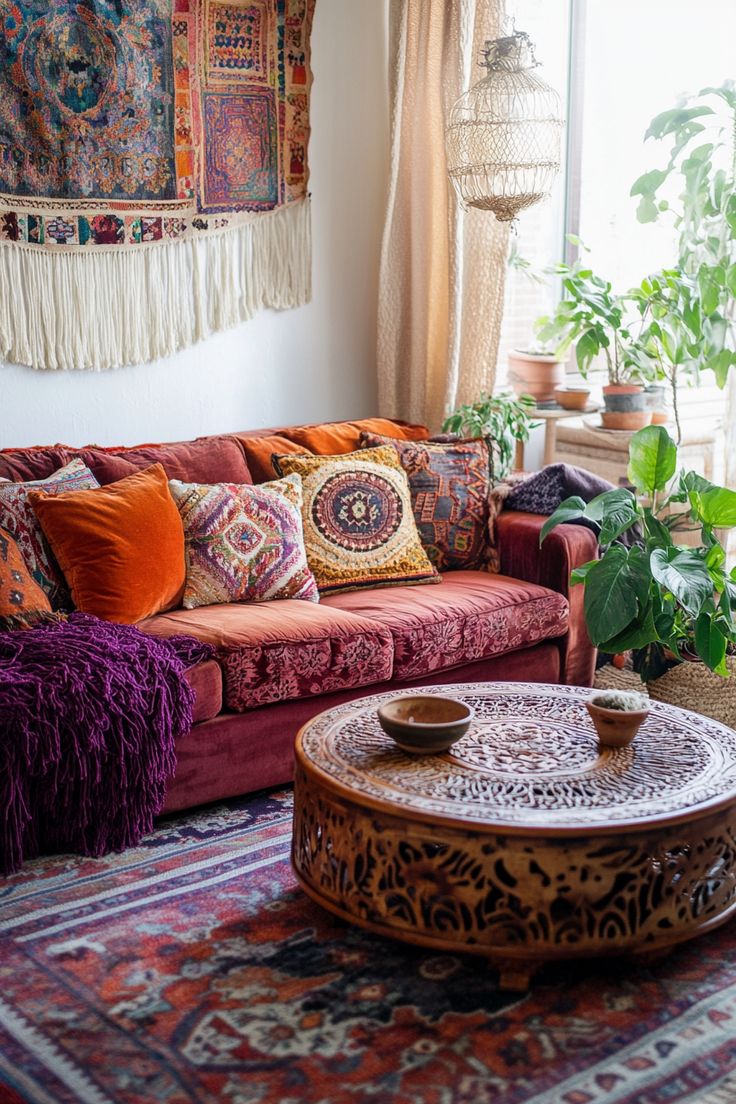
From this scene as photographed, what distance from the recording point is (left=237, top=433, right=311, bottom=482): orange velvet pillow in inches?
148

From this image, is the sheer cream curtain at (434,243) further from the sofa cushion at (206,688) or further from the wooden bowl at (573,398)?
the sofa cushion at (206,688)

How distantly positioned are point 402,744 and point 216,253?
2.21 metres

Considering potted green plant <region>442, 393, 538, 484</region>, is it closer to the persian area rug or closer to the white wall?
the white wall

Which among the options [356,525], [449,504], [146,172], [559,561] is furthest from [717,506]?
[146,172]

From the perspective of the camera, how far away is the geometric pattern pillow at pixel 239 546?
11.1 feet

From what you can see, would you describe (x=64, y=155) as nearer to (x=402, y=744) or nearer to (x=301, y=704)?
(x=301, y=704)

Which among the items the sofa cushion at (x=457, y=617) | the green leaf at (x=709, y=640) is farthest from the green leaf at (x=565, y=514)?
the green leaf at (x=709, y=640)

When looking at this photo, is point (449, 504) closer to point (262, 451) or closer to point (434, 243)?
point (262, 451)

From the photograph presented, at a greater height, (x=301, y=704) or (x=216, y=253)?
(x=216, y=253)

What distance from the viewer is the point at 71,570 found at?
312cm

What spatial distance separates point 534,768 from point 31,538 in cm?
144

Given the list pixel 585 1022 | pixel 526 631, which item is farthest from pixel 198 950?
pixel 526 631

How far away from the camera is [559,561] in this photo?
367 cm

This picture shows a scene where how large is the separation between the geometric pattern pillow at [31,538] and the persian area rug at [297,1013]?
785 mm
